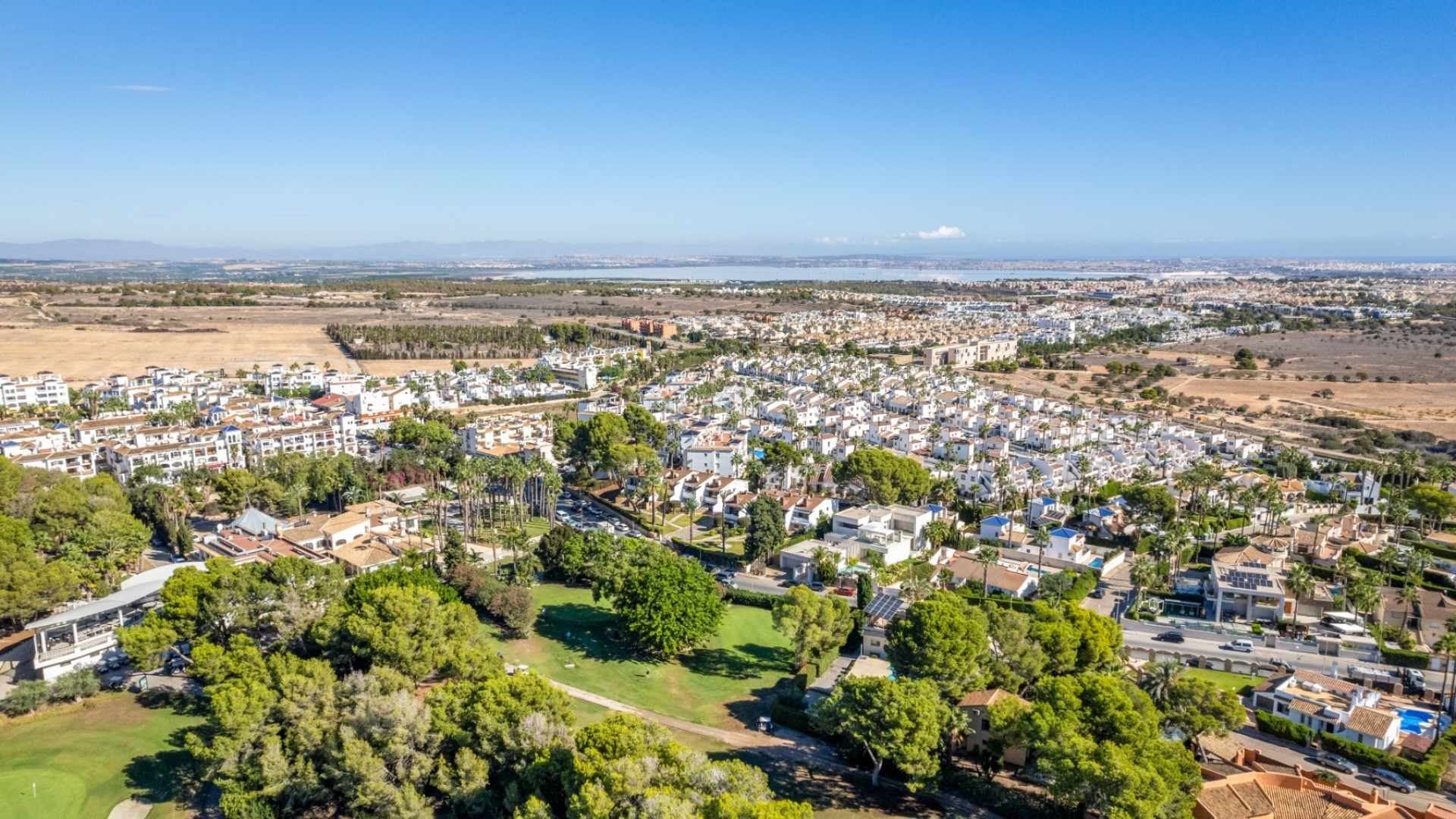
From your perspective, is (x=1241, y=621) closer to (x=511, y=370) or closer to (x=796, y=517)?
(x=796, y=517)

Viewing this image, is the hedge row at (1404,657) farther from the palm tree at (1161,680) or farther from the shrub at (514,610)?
the shrub at (514,610)

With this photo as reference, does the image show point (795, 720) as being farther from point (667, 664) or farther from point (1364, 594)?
point (1364, 594)

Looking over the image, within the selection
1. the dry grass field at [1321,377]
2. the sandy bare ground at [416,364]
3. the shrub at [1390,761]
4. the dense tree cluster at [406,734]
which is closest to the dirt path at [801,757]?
the dense tree cluster at [406,734]

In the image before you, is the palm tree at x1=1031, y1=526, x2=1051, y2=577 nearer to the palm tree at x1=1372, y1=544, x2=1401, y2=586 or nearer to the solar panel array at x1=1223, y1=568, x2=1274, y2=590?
the solar panel array at x1=1223, y1=568, x2=1274, y2=590

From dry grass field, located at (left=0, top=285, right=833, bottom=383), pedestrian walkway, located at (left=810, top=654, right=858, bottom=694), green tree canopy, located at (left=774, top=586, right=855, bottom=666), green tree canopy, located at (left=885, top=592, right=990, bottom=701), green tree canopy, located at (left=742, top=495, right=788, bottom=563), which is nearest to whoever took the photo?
green tree canopy, located at (left=885, top=592, right=990, bottom=701)

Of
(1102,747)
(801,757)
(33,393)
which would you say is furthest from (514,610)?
(33,393)

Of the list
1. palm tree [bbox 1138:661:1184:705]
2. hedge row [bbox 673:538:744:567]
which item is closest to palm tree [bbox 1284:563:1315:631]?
palm tree [bbox 1138:661:1184:705]

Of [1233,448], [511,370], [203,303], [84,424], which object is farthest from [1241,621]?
[203,303]
